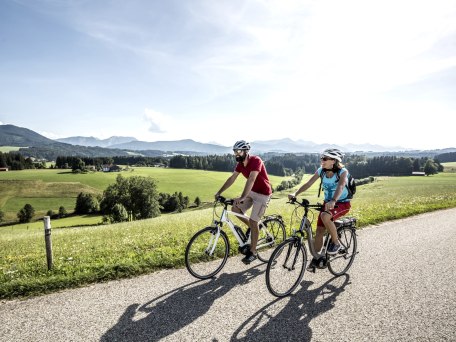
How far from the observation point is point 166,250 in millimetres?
8477

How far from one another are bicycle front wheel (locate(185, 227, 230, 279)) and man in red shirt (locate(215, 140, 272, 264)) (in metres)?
0.70

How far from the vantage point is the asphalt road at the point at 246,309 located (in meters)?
4.65

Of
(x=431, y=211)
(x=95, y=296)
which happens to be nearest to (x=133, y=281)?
(x=95, y=296)

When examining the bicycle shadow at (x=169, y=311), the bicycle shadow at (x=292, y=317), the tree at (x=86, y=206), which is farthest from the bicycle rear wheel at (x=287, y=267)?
the tree at (x=86, y=206)

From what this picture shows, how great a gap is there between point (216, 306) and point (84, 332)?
2357 mm

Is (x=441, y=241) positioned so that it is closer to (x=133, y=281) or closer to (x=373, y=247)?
(x=373, y=247)

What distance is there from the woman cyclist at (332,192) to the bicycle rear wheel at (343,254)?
0.33 m

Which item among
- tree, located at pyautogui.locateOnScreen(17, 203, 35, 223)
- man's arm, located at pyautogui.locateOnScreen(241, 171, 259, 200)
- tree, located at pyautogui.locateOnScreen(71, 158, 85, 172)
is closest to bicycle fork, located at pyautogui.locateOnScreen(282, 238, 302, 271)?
man's arm, located at pyautogui.locateOnScreen(241, 171, 259, 200)

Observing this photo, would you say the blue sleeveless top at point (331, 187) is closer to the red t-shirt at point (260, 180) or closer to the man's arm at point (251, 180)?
the red t-shirt at point (260, 180)

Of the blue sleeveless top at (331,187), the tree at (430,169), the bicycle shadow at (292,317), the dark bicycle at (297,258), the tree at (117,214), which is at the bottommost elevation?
the tree at (117,214)

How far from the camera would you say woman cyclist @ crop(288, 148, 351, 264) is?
252 inches

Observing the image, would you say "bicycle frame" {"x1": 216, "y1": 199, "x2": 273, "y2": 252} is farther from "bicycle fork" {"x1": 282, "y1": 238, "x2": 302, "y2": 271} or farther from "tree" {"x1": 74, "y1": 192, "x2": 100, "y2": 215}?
"tree" {"x1": 74, "y1": 192, "x2": 100, "y2": 215}

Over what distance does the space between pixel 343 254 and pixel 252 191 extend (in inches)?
116

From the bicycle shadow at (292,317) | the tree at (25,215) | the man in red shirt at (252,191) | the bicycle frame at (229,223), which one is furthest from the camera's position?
the tree at (25,215)
